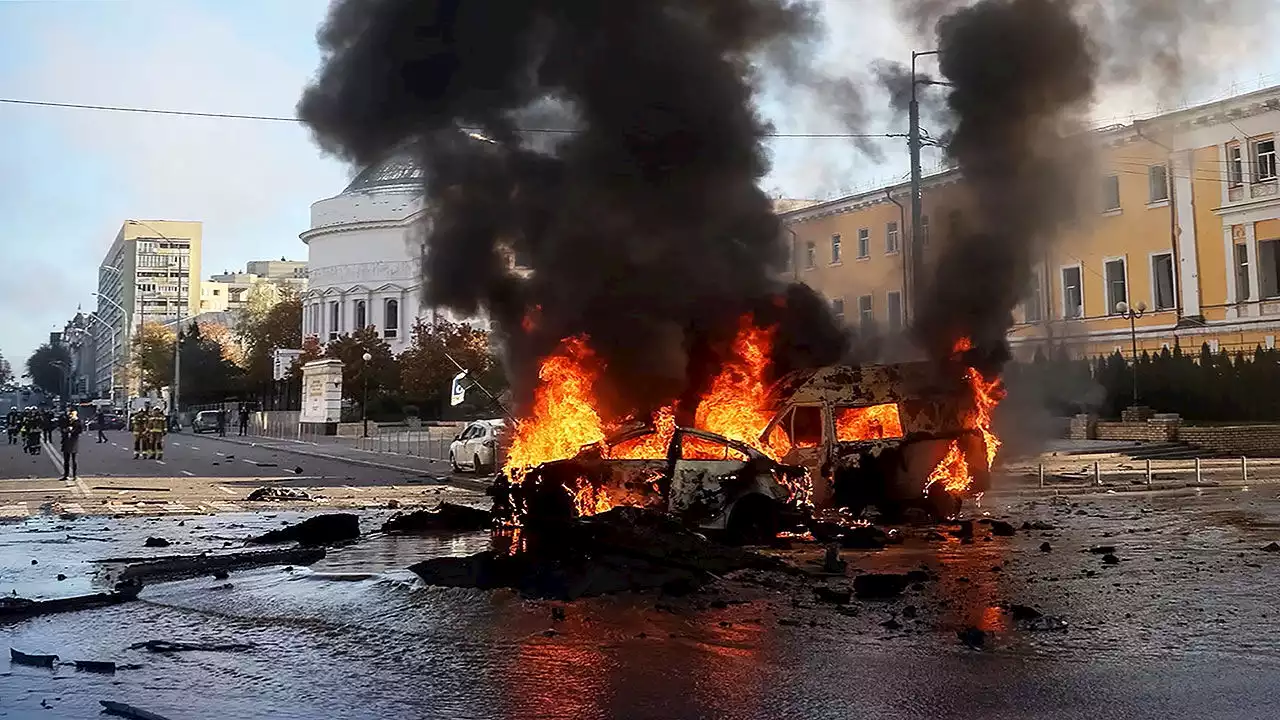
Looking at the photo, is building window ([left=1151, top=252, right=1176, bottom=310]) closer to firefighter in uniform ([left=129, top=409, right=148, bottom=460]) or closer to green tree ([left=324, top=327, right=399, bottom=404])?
firefighter in uniform ([left=129, top=409, right=148, bottom=460])

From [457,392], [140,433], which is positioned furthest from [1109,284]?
[140,433]

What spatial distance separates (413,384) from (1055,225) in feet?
149

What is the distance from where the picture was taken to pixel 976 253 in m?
15.9

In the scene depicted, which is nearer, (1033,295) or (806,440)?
(806,440)

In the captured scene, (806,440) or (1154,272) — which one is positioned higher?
(1154,272)

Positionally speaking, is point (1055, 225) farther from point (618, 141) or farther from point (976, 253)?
point (618, 141)

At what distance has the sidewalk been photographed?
2446cm

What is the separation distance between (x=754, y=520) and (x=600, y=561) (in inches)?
111

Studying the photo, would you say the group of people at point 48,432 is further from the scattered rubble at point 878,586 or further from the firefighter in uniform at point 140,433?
the scattered rubble at point 878,586

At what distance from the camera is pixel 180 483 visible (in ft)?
76.9

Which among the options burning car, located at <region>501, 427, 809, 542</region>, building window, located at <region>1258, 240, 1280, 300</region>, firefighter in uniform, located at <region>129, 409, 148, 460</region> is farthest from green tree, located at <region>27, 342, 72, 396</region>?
burning car, located at <region>501, 427, 809, 542</region>

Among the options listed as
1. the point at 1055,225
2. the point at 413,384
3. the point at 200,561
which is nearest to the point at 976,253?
the point at 1055,225

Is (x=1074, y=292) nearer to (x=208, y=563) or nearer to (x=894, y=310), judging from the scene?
(x=894, y=310)

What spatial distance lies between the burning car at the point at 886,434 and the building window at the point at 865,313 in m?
4.00
